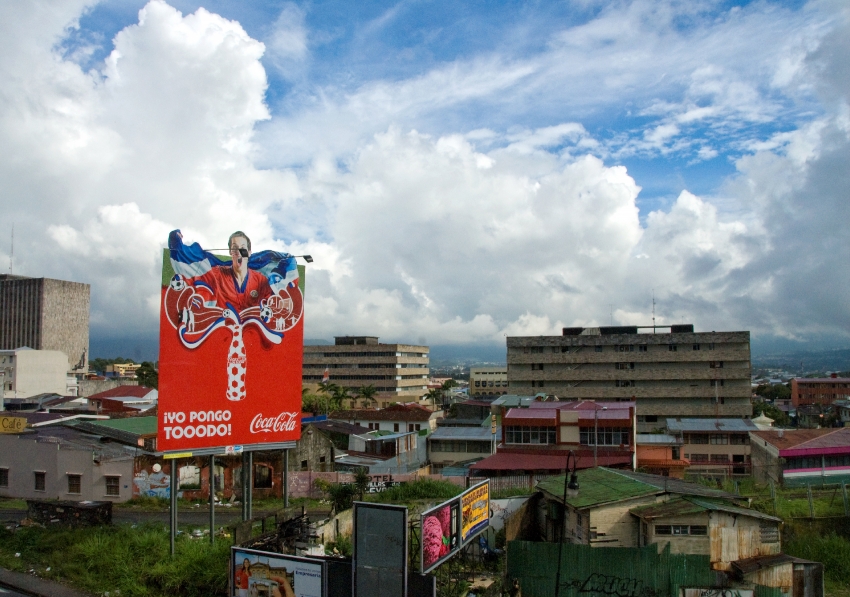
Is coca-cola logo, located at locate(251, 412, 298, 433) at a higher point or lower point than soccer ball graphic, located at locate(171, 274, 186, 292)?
lower

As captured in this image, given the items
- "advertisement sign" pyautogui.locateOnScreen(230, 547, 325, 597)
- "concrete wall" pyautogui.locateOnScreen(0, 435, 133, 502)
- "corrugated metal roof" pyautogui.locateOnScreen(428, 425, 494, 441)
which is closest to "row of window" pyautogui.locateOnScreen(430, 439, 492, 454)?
"corrugated metal roof" pyautogui.locateOnScreen(428, 425, 494, 441)

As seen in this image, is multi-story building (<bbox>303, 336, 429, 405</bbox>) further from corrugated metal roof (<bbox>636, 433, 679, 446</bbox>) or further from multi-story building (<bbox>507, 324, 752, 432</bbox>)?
corrugated metal roof (<bbox>636, 433, 679, 446</bbox>)

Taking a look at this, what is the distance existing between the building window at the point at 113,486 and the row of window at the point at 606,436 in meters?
27.7

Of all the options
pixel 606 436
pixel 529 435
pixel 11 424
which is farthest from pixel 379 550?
pixel 11 424

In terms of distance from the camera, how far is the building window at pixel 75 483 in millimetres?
34375

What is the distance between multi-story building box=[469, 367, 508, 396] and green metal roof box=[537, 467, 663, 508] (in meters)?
130

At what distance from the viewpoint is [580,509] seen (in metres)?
24.3

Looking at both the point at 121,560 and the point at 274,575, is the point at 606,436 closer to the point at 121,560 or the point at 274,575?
the point at 274,575

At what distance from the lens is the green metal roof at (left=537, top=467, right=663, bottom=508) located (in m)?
24.5

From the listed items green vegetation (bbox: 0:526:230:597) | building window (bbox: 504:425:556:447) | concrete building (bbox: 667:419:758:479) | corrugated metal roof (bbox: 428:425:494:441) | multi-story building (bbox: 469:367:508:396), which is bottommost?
multi-story building (bbox: 469:367:508:396)

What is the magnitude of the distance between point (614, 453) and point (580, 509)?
712 inches

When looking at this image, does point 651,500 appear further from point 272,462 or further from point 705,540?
point 272,462

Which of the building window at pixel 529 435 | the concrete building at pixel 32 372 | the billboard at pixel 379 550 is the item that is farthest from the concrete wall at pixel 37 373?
the billboard at pixel 379 550

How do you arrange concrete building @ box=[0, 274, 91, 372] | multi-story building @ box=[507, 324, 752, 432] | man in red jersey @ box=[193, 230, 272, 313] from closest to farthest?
man in red jersey @ box=[193, 230, 272, 313], multi-story building @ box=[507, 324, 752, 432], concrete building @ box=[0, 274, 91, 372]
